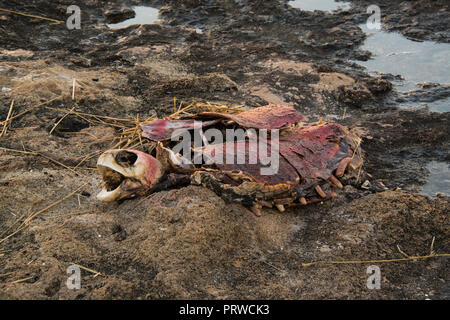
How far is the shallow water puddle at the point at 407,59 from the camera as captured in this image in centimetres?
521

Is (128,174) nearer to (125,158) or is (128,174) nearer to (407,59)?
(125,158)

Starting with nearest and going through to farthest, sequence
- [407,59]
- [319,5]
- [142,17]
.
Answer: [407,59] < [142,17] < [319,5]

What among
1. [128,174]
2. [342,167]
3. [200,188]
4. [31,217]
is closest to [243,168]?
[200,188]

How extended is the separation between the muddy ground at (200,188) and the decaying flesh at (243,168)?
0.12m

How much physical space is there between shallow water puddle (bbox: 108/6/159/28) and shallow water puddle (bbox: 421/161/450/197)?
5.14 metres

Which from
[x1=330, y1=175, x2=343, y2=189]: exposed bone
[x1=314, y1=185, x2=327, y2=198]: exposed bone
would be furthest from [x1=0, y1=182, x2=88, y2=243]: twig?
[x1=330, y1=175, x2=343, y2=189]: exposed bone

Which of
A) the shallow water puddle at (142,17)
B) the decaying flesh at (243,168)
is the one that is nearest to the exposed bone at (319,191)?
the decaying flesh at (243,168)

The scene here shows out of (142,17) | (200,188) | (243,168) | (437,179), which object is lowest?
(437,179)

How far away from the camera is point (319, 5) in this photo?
7234mm

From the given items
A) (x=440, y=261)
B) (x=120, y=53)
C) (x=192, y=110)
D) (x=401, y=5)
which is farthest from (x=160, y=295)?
(x=401, y=5)

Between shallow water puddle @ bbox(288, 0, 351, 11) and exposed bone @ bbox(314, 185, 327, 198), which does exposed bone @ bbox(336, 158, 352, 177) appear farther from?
shallow water puddle @ bbox(288, 0, 351, 11)

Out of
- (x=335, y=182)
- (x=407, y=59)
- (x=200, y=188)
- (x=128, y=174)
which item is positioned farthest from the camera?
(x=407, y=59)

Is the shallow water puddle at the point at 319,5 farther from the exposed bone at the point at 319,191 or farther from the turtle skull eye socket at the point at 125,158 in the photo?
the turtle skull eye socket at the point at 125,158

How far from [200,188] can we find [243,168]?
Answer: 331 millimetres
